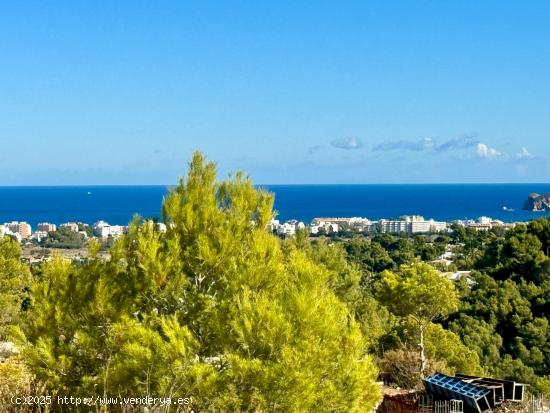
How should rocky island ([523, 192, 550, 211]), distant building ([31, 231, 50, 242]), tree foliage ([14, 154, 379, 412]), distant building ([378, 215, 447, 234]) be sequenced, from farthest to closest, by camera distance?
1. rocky island ([523, 192, 550, 211])
2. distant building ([378, 215, 447, 234])
3. distant building ([31, 231, 50, 242])
4. tree foliage ([14, 154, 379, 412])

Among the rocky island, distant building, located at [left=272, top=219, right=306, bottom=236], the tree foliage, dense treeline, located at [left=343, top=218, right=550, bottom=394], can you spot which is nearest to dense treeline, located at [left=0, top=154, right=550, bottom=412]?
the tree foliage

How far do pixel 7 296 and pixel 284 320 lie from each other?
11244 millimetres

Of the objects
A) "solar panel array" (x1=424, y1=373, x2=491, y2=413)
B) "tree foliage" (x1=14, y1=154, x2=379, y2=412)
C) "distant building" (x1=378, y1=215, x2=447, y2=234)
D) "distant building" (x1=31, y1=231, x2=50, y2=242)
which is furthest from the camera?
"distant building" (x1=378, y1=215, x2=447, y2=234)

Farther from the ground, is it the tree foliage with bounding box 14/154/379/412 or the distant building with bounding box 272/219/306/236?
the tree foliage with bounding box 14/154/379/412

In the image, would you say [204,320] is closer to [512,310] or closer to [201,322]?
[201,322]

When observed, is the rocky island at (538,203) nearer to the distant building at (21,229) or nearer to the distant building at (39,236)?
the distant building at (39,236)

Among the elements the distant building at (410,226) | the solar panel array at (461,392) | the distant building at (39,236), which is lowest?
the distant building at (39,236)

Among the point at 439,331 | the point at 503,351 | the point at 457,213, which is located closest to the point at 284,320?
the point at 439,331

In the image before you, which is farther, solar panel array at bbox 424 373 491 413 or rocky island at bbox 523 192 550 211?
rocky island at bbox 523 192 550 211

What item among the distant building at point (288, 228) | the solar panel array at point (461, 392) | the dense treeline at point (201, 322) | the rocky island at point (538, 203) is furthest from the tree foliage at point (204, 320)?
the rocky island at point (538, 203)

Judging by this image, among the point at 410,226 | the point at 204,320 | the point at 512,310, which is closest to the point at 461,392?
the point at 204,320

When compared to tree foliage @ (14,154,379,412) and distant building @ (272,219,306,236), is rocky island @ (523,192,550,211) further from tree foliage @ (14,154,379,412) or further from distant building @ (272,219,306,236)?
tree foliage @ (14,154,379,412)

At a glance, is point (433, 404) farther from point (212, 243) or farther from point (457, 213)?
point (457, 213)

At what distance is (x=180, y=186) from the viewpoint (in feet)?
23.0
